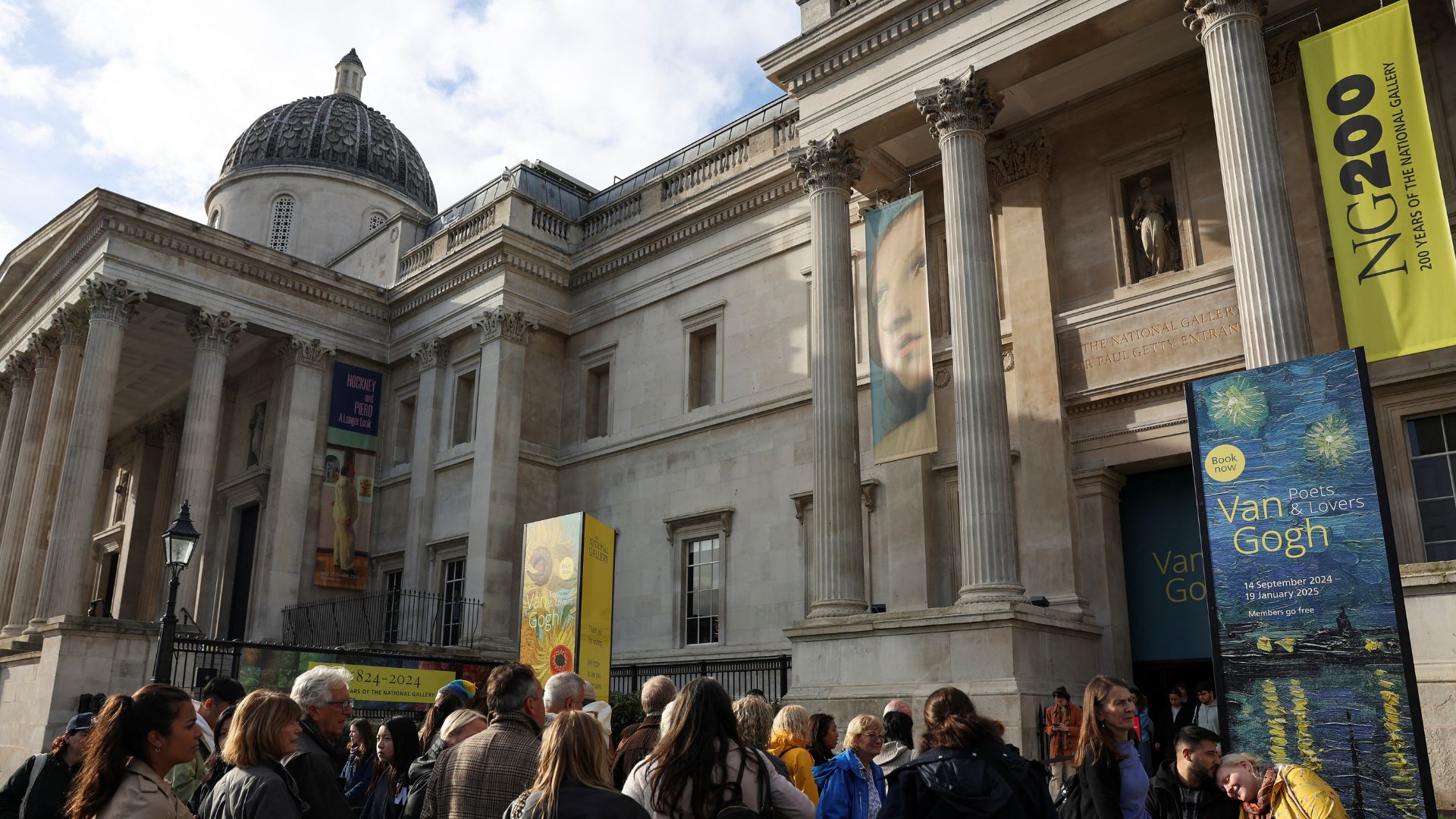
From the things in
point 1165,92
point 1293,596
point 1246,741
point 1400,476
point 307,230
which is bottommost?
point 1246,741

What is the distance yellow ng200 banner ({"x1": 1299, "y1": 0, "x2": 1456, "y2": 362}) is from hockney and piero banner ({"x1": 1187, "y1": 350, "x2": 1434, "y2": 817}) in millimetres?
2405

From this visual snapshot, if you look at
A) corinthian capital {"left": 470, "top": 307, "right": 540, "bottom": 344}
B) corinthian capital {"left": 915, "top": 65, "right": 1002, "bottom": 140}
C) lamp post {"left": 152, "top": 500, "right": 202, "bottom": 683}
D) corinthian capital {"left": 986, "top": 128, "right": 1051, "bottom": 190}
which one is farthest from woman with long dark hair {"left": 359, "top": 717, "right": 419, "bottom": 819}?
corinthian capital {"left": 470, "top": 307, "right": 540, "bottom": 344}

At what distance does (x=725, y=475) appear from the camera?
2123 centimetres

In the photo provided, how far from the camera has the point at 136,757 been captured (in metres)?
4.09

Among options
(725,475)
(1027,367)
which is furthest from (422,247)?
(1027,367)

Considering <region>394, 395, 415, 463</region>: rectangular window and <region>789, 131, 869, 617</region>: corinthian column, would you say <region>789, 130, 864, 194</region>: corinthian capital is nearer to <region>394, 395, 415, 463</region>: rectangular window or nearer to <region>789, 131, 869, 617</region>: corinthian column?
<region>789, 131, 869, 617</region>: corinthian column

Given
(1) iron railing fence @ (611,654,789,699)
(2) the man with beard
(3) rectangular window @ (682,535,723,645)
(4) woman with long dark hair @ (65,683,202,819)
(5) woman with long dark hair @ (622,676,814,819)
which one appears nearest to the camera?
(4) woman with long dark hair @ (65,683,202,819)

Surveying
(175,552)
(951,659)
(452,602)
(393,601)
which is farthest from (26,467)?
(951,659)

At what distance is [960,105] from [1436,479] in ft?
26.3

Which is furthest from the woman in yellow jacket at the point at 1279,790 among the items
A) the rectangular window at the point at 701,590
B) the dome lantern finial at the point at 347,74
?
the dome lantern finial at the point at 347,74

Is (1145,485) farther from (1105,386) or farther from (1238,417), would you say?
(1238,417)

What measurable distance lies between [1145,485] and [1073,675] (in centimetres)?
360

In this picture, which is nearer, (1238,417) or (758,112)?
(1238,417)

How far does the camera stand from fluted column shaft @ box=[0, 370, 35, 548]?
2834 centimetres
